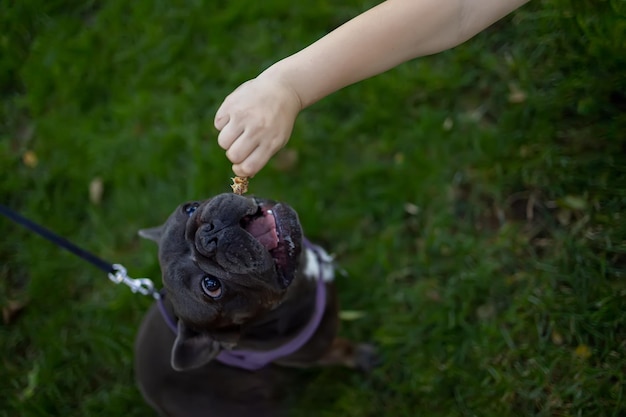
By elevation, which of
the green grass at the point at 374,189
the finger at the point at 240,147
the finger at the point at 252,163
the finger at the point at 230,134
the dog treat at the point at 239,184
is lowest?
the green grass at the point at 374,189

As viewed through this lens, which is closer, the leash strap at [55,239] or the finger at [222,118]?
the finger at [222,118]

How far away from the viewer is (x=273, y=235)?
2.47m

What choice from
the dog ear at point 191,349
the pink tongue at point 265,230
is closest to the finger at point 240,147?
the pink tongue at point 265,230

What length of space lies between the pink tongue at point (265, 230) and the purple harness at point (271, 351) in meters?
0.54

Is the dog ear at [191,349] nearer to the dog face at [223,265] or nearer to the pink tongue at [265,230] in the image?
the dog face at [223,265]

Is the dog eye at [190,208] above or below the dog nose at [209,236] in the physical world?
below

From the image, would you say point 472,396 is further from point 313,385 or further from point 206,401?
point 206,401

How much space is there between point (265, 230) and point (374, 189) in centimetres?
140

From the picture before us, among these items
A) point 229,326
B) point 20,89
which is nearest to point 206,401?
point 229,326

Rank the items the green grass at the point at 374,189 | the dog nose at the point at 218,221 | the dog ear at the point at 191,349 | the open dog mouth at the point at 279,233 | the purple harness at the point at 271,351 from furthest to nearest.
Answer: the green grass at the point at 374,189
the purple harness at the point at 271,351
the dog ear at the point at 191,349
the open dog mouth at the point at 279,233
the dog nose at the point at 218,221

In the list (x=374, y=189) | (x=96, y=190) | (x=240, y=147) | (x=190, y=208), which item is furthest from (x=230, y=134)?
(x=96, y=190)

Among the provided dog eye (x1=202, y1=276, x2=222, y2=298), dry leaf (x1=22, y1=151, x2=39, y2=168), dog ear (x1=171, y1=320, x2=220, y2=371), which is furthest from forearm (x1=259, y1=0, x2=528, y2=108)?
dry leaf (x1=22, y1=151, x2=39, y2=168)

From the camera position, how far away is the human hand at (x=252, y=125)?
2119 millimetres

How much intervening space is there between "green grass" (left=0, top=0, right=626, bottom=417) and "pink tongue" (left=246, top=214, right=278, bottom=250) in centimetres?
121
